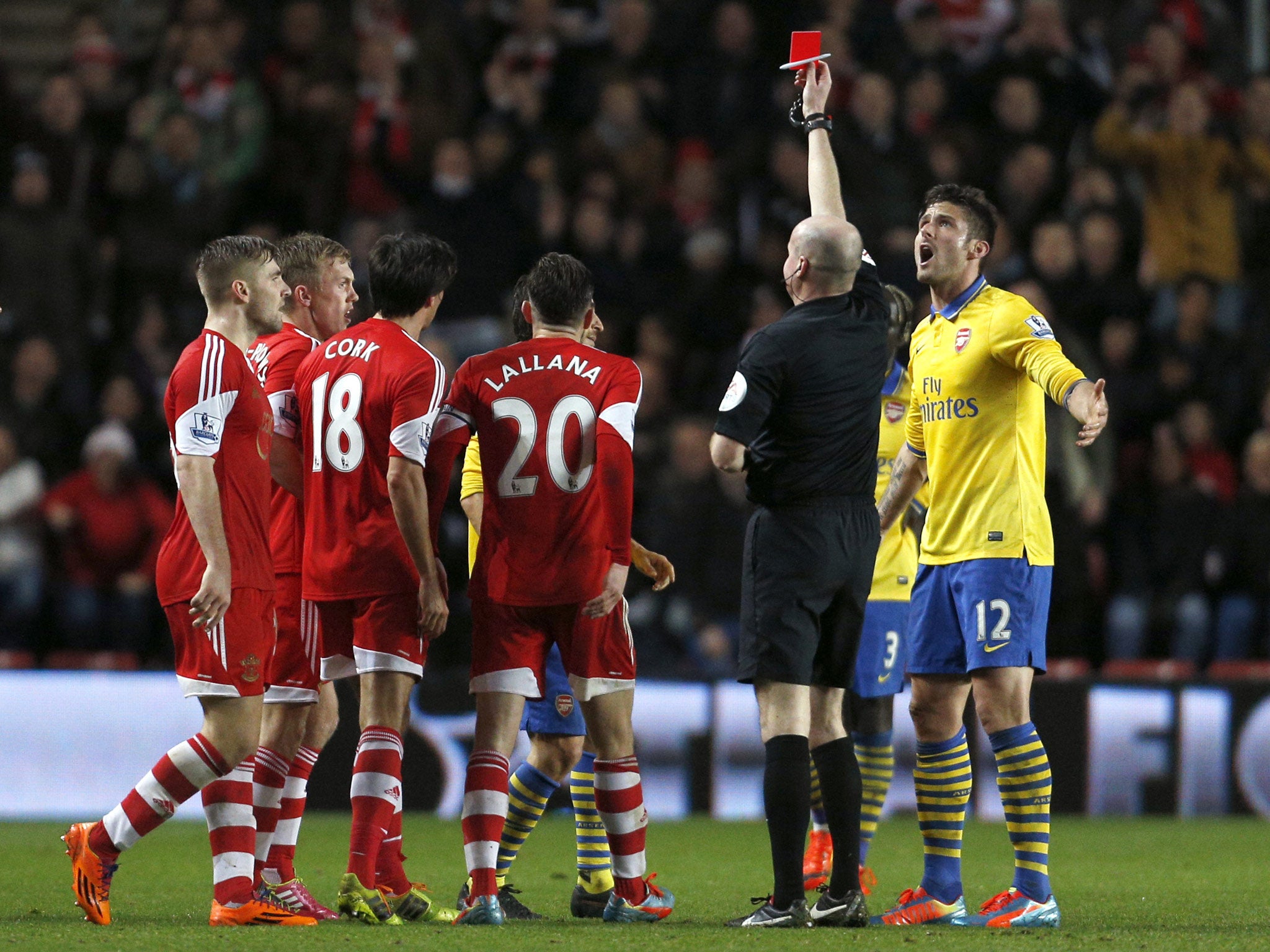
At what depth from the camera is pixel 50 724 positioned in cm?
1063

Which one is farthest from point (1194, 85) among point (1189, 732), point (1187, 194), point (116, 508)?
point (116, 508)

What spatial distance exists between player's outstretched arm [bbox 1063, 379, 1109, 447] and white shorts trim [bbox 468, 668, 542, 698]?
1987 millimetres

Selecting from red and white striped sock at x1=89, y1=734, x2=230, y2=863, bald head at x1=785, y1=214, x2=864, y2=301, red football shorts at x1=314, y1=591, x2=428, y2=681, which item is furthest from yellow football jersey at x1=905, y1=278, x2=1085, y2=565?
red and white striped sock at x1=89, y1=734, x2=230, y2=863

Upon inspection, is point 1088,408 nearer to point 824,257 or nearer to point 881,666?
point 824,257

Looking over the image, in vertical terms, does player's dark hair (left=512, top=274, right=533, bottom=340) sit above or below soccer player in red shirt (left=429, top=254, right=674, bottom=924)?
above

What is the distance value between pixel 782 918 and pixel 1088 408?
1937 millimetres

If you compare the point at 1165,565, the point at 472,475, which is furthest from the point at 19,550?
the point at 1165,565

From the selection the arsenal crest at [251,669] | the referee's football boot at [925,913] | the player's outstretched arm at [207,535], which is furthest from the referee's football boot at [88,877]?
the referee's football boot at [925,913]

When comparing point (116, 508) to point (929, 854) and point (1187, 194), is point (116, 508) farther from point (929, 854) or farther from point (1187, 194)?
point (1187, 194)

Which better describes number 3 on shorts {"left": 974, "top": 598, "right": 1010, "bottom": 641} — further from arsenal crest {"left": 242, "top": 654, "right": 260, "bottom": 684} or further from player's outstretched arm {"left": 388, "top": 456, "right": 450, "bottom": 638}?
arsenal crest {"left": 242, "top": 654, "right": 260, "bottom": 684}

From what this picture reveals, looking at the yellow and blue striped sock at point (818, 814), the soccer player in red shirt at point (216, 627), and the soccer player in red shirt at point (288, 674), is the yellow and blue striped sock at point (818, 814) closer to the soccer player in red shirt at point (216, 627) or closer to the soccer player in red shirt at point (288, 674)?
the soccer player in red shirt at point (288, 674)

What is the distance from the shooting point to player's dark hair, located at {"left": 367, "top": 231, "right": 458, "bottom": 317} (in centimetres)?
616

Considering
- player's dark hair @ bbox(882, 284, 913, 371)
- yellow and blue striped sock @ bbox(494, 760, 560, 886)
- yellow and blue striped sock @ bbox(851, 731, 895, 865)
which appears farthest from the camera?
yellow and blue striped sock @ bbox(851, 731, 895, 865)

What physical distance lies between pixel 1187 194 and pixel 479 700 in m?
9.47
